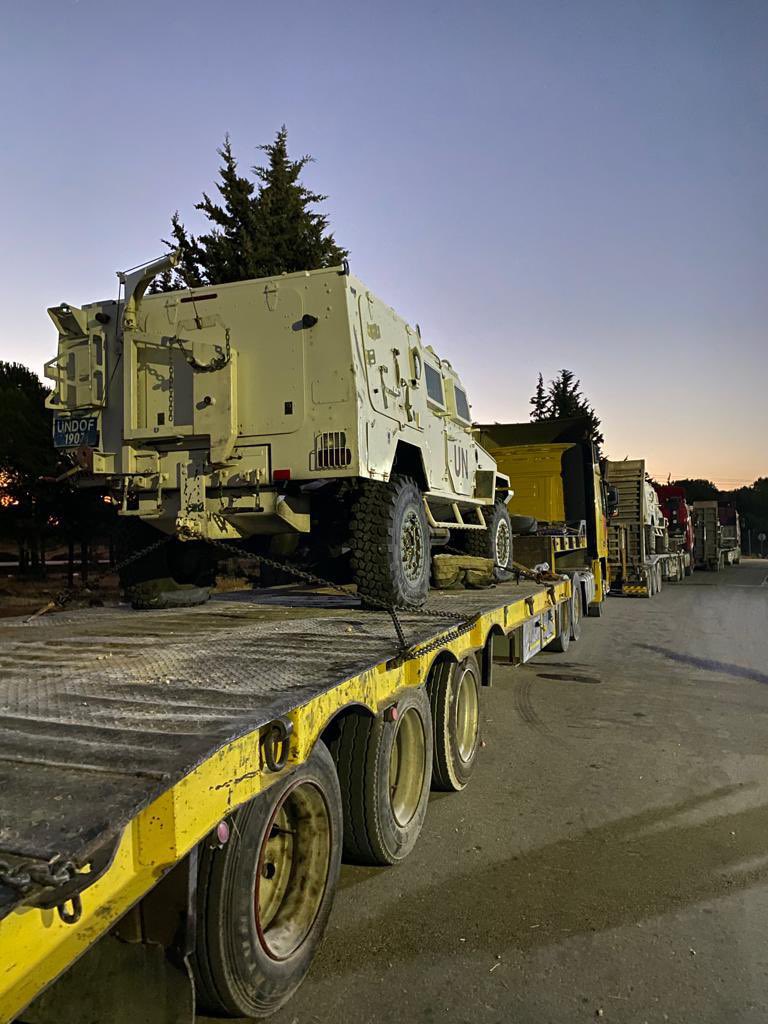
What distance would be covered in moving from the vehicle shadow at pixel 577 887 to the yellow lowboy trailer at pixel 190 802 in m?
0.38

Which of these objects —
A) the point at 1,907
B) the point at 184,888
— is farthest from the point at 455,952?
the point at 1,907

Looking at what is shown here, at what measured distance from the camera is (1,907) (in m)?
1.43

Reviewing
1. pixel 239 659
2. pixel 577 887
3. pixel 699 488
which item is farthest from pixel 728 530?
pixel 699 488

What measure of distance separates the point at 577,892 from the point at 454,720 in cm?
153

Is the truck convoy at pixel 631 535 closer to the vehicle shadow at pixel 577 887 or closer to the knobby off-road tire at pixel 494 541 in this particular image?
the knobby off-road tire at pixel 494 541

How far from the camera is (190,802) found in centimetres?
197

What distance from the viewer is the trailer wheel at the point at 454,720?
4801 millimetres

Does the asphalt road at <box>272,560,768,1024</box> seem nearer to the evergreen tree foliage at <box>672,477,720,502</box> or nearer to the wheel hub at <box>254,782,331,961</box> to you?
the wheel hub at <box>254,782,331,961</box>

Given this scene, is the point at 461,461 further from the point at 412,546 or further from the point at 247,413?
the point at 247,413

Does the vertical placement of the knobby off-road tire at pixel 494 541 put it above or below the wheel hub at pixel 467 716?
above

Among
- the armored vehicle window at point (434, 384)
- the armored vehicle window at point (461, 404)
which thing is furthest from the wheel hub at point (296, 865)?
the armored vehicle window at point (461, 404)

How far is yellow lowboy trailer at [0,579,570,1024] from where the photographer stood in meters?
1.67

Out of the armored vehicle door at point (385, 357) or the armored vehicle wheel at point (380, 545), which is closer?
the armored vehicle wheel at point (380, 545)

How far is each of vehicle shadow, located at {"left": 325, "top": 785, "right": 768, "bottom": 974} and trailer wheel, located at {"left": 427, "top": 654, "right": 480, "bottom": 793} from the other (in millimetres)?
845
